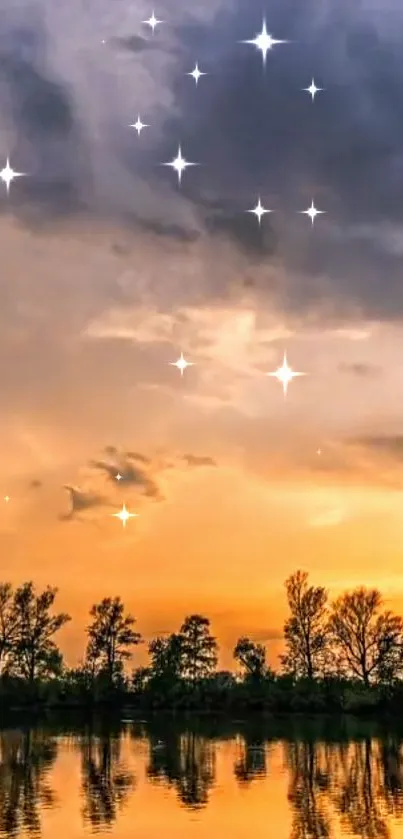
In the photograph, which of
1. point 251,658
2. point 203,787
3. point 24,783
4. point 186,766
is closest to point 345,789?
point 203,787

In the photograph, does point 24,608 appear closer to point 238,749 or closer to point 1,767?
point 238,749

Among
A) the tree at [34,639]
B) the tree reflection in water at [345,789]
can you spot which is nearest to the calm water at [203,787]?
the tree reflection in water at [345,789]

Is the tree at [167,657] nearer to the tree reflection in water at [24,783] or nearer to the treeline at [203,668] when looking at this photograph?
the treeline at [203,668]

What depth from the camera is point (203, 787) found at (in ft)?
125

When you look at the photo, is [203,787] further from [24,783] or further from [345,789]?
[24,783]

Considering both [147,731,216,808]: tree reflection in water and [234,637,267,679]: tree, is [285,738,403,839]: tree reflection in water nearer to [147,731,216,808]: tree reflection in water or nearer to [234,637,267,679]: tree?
[147,731,216,808]: tree reflection in water

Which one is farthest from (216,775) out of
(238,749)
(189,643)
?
(189,643)

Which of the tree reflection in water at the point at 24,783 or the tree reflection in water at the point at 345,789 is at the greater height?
the tree reflection in water at the point at 24,783

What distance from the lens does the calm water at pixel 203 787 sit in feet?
93.6

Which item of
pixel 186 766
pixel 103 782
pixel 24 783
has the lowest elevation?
pixel 186 766

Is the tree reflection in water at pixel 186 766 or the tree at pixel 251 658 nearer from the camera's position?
the tree reflection in water at pixel 186 766

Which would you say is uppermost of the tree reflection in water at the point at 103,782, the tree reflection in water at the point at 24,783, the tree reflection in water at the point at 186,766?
the tree reflection in water at the point at 24,783

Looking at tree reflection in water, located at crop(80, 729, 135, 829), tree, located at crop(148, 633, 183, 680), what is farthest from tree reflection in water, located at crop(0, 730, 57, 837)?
tree, located at crop(148, 633, 183, 680)

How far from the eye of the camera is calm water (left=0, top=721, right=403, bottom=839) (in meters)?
28.5
